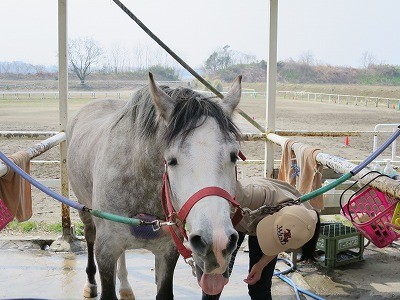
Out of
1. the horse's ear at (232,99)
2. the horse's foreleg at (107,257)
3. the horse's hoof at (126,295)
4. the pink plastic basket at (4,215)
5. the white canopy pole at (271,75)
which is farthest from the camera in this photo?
the white canopy pole at (271,75)

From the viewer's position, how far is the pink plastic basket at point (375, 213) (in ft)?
8.29

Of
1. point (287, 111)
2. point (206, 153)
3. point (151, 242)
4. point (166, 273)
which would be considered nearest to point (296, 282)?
point (166, 273)

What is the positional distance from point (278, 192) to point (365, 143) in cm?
1586

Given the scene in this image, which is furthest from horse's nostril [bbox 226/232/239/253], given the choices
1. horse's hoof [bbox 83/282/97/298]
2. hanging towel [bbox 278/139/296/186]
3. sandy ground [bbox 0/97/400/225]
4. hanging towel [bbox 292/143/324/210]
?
sandy ground [bbox 0/97/400/225]

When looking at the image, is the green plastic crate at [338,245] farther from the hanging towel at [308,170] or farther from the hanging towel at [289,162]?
the hanging towel at [308,170]

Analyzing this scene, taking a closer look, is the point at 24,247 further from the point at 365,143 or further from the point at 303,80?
the point at 303,80

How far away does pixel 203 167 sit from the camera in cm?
191

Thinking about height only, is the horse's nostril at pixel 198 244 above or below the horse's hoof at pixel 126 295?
above

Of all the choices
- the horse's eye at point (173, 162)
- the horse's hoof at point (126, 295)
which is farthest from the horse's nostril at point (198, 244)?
the horse's hoof at point (126, 295)

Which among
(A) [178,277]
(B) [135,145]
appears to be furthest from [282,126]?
(B) [135,145]

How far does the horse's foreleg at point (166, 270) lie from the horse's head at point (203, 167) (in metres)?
0.92

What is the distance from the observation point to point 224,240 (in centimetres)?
174

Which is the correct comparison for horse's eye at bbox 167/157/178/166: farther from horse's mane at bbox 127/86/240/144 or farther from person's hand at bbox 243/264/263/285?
person's hand at bbox 243/264/263/285

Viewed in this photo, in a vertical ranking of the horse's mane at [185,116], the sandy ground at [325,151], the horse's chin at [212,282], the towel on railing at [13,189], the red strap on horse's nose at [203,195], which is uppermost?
the horse's mane at [185,116]
